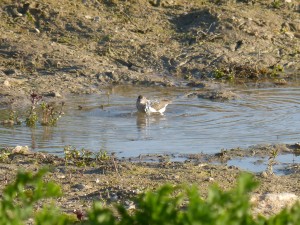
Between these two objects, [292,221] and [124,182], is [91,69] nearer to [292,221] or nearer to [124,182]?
[124,182]

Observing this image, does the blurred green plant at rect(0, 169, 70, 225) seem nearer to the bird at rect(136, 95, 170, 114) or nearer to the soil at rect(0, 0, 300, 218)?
the bird at rect(136, 95, 170, 114)

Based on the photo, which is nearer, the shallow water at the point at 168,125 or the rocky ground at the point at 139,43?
the shallow water at the point at 168,125

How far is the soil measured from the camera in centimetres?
1377

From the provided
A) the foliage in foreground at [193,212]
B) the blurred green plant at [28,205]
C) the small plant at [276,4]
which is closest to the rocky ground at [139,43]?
the small plant at [276,4]

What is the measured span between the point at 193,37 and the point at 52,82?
295 centimetres

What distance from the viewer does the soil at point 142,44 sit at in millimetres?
13766

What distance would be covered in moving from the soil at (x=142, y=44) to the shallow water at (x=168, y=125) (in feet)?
1.68

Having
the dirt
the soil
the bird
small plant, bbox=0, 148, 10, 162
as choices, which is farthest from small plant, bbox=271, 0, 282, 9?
small plant, bbox=0, 148, 10, 162

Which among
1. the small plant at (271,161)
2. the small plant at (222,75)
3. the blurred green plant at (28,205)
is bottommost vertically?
the small plant at (271,161)

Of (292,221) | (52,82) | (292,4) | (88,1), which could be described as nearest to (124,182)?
(292,221)

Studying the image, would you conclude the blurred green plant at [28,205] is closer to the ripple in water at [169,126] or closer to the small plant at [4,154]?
the small plant at [4,154]

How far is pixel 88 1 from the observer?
1570 centimetres

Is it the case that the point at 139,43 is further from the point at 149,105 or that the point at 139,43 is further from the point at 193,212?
the point at 193,212

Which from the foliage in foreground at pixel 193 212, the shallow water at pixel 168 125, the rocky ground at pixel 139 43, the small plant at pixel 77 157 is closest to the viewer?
the foliage in foreground at pixel 193 212
